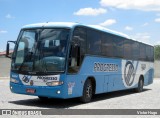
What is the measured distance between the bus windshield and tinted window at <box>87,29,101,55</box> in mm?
1798

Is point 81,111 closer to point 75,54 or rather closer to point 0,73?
point 75,54

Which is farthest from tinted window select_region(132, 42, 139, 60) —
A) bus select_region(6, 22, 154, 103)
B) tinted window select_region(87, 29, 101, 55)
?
tinted window select_region(87, 29, 101, 55)

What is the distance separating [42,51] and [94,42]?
2994mm

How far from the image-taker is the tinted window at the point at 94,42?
621 inches

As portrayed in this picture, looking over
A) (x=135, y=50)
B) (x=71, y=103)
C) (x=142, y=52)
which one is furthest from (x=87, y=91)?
(x=142, y=52)

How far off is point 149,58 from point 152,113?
550 inches

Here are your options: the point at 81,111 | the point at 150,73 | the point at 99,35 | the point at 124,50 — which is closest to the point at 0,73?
the point at 150,73

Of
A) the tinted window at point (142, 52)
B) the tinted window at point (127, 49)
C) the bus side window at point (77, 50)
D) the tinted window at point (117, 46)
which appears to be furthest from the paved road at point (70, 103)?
the tinted window at point (142, 52)

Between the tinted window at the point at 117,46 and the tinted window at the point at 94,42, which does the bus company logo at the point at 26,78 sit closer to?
the tinted window at the point at 94,42

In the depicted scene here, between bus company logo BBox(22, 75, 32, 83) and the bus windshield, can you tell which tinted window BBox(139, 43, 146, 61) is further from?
bus company logo BBox(22, 75, 32, 83)

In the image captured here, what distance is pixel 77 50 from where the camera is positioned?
46.9 ft

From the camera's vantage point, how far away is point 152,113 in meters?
12.8

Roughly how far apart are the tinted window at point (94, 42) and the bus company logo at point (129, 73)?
4.56 m

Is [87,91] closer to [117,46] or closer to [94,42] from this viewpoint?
[94,42]
